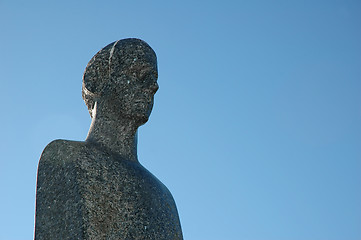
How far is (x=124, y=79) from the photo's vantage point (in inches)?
295

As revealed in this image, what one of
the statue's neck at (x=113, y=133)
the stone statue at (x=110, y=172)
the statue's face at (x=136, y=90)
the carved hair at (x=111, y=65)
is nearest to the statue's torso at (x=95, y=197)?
the stone statue at (x=110, y=172)

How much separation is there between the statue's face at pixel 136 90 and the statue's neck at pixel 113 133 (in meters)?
0.12

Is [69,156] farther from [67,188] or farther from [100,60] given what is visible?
[100,60]

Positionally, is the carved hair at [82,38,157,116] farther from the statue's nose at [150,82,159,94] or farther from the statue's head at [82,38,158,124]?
the statue's nose at [150,82,159,94]

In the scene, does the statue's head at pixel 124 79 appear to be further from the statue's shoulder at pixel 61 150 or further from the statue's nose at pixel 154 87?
the statue's shoulder at pixel 61 150

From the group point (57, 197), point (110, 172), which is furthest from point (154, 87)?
point (57, 197)

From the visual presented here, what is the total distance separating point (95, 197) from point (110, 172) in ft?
1.33

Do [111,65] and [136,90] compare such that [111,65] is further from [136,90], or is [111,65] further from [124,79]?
[136,90]

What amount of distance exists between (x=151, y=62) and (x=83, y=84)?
909mm

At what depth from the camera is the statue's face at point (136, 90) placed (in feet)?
24.4

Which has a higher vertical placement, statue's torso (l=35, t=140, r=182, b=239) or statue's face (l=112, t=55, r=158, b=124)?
statue's face (l=112, t=55, r=158, b=124)

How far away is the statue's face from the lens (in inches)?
292

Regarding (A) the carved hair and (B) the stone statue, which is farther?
(A) the carved hair

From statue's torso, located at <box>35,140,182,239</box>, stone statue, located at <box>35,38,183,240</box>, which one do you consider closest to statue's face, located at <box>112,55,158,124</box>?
stone statue, located at <box>35,38,183,240</box>
